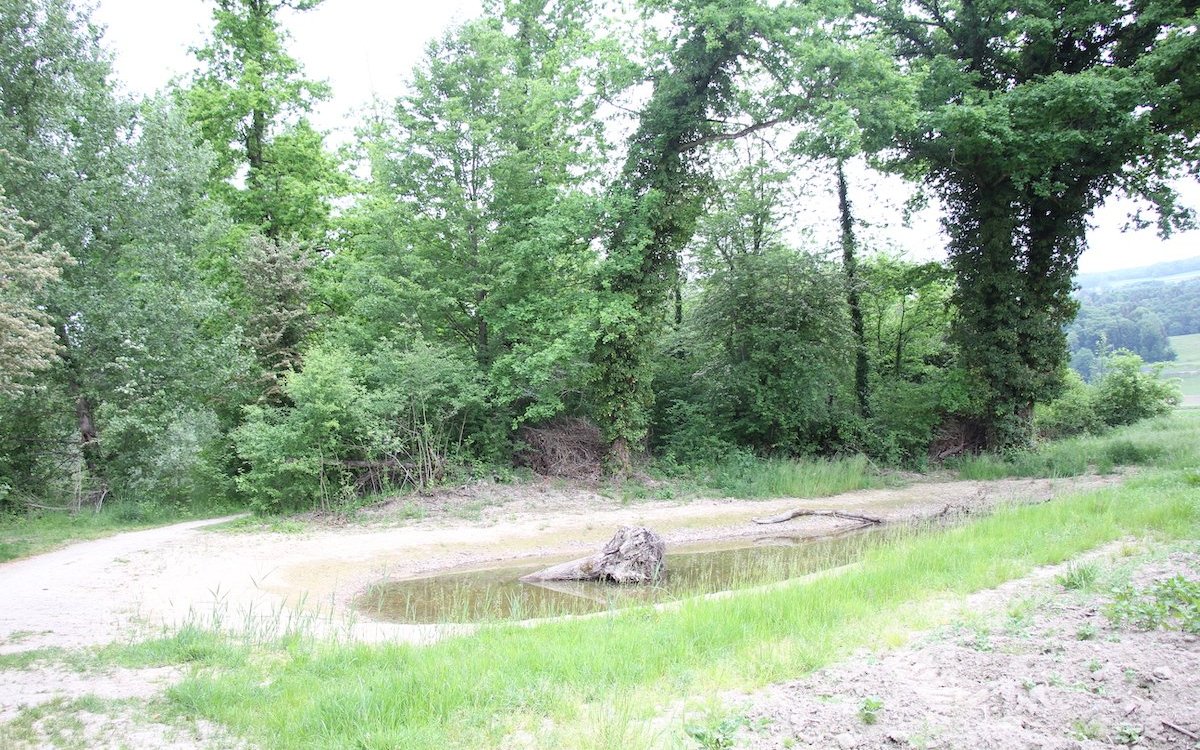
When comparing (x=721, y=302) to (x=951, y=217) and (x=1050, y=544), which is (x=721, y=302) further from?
(x=1050, y=544)

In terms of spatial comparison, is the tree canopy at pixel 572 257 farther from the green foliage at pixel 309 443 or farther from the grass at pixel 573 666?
the grass at pixel 573 666

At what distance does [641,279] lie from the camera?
716 inches

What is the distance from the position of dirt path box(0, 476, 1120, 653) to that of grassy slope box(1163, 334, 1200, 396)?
72.5 ft

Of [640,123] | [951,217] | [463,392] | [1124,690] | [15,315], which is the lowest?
[1124,690]

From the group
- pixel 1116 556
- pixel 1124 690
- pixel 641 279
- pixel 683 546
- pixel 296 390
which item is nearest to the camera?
pixel 1124 690

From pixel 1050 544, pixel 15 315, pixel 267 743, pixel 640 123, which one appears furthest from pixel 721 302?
pixel 267 743

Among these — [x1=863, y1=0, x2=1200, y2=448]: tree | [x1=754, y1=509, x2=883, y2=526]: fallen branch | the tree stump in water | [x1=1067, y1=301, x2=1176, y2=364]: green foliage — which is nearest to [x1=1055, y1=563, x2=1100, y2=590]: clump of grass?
the tree stump in water

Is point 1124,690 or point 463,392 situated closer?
point 1124,690

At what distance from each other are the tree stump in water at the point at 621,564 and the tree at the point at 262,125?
18005mm

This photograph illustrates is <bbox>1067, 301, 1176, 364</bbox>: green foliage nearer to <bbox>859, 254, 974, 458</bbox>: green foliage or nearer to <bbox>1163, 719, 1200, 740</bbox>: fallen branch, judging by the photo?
<bbox>859, 254, 974, 458</bbox>: green foliage

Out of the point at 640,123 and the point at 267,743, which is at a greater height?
the point at 640,123

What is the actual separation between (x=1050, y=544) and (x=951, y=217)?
15653 millimetres

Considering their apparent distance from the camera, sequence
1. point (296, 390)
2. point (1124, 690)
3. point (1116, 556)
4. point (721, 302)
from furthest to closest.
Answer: point (721, 302), point (296, 390), point (1116, 556), point (1124, 690)

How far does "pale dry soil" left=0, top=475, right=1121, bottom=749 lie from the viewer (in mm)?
4715
